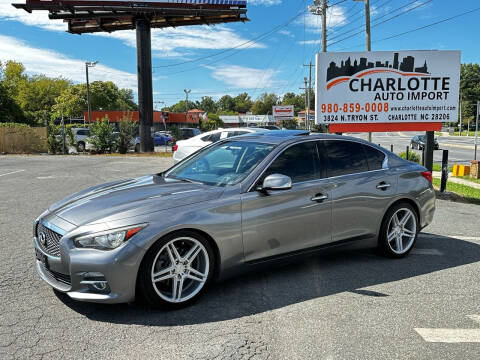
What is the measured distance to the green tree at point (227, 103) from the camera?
587 feet

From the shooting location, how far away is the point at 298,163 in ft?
14.9

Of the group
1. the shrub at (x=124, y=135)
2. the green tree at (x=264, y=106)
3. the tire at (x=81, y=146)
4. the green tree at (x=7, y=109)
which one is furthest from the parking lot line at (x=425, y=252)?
the green tree at (x=264, y=106)

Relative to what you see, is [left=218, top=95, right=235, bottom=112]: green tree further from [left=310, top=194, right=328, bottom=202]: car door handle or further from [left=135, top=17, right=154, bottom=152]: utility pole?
[left=310, top=194, right=328, bottom=202]: car door handle

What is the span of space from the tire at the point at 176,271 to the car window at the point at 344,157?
1.79m

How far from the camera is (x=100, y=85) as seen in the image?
84688mm

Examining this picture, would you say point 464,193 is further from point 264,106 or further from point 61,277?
point 264,106

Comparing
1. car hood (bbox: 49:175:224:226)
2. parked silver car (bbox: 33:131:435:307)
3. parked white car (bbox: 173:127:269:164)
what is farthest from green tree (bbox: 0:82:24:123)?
parked silver car (bbox: 33:131:435:307)

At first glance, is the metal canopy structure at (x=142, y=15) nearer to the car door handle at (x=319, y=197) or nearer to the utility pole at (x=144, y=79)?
the utility pole at (x=144, y=79)

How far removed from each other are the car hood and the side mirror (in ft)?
1.41

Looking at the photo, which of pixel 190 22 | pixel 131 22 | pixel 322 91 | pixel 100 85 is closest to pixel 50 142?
pixel 131 22

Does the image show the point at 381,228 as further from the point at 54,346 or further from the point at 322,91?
the point at 322,91

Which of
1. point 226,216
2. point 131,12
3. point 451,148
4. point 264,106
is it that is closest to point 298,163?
point 226,216

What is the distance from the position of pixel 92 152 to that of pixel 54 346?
79.0 ft

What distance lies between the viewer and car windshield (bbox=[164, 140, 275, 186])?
4.30 m
